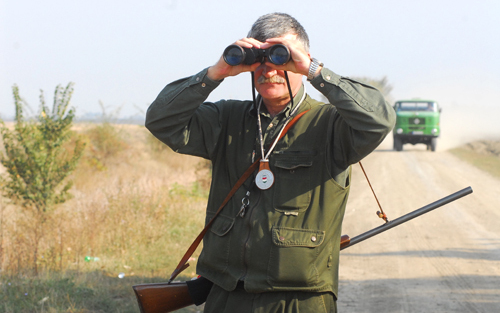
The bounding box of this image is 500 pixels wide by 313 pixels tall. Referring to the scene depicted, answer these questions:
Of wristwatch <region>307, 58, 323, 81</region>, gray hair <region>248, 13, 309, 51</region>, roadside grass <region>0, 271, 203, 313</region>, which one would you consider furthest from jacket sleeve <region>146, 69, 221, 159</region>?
roadside grass <region>0, 271, 203, 313</region>

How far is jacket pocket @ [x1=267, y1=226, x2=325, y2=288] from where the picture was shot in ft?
7.75

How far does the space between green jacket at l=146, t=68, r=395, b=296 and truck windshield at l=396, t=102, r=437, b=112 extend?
23714mm

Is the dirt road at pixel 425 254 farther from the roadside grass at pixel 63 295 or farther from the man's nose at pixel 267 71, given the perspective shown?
the man's nose at pixel 267 71

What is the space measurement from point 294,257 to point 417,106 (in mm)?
24355

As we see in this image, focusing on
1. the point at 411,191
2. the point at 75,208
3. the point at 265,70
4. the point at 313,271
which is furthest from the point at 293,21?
the point at 411,191

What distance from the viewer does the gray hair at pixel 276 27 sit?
2.60 m

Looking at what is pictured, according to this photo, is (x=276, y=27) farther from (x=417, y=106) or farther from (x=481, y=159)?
(x=417, y=106)

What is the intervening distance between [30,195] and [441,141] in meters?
26.4

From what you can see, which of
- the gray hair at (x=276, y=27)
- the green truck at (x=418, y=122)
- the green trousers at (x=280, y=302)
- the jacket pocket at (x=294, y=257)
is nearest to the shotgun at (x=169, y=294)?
the green trousers at (x=280, y=302)

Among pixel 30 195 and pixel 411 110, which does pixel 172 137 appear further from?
pixel 411 110

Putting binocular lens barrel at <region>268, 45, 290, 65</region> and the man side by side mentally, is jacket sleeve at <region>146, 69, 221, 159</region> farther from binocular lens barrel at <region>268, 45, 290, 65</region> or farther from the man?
binocular lens barrel at <region>268, 45, 290, 65</region>

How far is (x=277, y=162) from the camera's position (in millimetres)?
2533

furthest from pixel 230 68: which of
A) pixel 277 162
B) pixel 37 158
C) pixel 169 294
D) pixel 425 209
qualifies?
pixel 37 158

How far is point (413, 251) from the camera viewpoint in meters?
8.16
